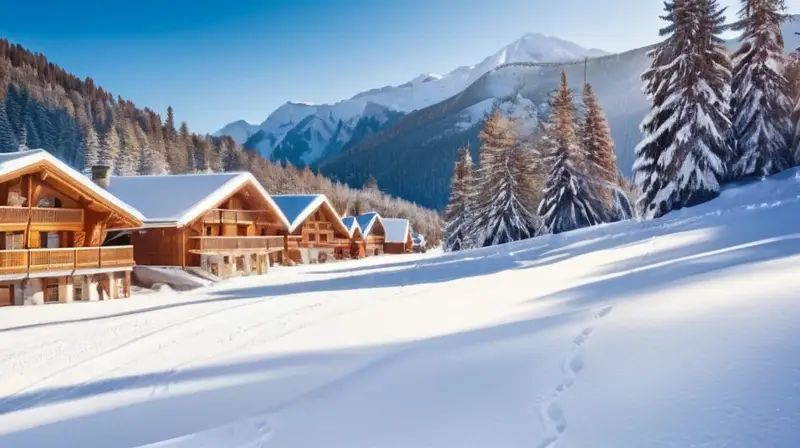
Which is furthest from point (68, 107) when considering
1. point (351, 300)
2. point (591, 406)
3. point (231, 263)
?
point (591, 406)

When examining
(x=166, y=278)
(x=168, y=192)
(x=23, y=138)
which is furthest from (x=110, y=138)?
(x=166, y=278)

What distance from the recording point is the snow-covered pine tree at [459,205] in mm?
51438

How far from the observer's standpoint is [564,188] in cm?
3456

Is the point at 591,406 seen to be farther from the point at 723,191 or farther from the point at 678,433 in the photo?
the point at 723,191

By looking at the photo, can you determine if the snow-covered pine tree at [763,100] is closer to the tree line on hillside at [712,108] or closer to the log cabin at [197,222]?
the tree line on hillside at [712,108]

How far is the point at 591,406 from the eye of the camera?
4688 millimetres

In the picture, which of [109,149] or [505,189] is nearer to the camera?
[505,189]

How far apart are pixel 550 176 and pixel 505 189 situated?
473cm

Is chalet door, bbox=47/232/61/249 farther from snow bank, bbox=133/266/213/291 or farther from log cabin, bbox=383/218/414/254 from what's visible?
log cabin, bbox=383/218/414/254

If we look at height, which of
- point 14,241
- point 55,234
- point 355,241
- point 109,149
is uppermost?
point 109,149

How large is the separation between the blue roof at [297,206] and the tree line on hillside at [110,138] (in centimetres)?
4779

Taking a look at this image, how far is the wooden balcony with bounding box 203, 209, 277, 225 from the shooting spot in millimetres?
32344

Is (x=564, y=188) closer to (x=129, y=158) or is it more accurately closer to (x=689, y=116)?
(x=689, y=116)

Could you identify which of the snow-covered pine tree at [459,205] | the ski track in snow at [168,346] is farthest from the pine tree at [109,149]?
the ski track in snow at [168,346]
